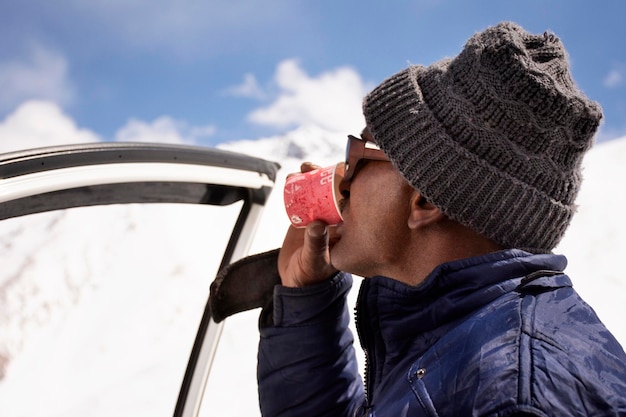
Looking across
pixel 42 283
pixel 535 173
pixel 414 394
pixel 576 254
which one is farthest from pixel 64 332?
pixel 576 254

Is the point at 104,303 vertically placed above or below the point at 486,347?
above

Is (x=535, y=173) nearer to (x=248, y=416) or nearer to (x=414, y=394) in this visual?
(x=414, y=394)

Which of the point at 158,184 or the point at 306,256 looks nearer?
the point at 306,256

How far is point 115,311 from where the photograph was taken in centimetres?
214

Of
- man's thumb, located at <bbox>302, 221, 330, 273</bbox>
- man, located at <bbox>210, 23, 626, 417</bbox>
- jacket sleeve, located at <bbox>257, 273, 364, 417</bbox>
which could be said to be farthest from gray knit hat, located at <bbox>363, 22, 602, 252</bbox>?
jacket sleeve, located at <bbox>257, 273, 364, 417</bbox>

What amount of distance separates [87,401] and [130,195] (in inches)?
26.7

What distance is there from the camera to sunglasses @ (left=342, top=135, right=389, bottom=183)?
139 centimetres

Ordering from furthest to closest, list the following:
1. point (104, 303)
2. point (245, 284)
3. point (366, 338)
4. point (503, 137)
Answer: point (104, 303), point (245, 284), point (366, 338), point (503, 137)

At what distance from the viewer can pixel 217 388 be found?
8.00 feet

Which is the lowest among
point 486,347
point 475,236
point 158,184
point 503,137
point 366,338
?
point 486,347

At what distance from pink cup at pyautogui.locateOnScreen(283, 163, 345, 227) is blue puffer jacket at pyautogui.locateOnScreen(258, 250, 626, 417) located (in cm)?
21

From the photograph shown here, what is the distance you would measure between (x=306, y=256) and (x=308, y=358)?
0.27 metres

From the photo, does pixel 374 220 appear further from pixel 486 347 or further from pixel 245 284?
pixel 245 284

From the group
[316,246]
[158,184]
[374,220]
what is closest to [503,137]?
[374,220]
